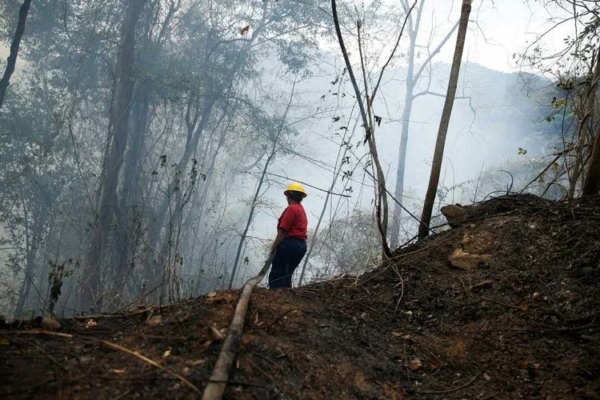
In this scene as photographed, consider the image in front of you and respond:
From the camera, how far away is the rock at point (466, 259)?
3302 mm

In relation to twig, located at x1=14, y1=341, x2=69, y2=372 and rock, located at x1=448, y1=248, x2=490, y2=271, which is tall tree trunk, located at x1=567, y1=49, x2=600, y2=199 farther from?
twig, located at x1=14, y1=341, x2=69, y2=372

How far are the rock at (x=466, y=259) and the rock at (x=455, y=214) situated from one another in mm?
603

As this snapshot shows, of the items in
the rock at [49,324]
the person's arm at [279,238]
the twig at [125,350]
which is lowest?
the twig at [125,350]

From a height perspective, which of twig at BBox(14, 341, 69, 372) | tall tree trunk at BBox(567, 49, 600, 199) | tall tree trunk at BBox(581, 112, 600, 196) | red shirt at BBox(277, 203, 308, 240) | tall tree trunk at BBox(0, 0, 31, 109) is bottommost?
twig at BBox(14, 341, 69, 372)

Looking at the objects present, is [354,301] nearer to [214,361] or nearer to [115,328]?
[214,361]

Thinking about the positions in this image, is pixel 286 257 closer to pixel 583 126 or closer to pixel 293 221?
pixel 293 221

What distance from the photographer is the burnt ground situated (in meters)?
1.72

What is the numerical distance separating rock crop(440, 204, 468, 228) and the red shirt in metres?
1.82

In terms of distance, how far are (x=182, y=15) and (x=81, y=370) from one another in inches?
549

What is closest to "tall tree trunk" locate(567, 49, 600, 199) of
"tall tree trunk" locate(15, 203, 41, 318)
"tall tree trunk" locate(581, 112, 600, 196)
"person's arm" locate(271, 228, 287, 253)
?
"tall tree trunk" locate(581, 112, 600, 196)

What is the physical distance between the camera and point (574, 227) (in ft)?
10.6

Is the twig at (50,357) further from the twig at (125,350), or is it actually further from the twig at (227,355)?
the twig at (227,355)

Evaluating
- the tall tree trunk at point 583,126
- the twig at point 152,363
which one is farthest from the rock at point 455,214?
the twig at point 152,363

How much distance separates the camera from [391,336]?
2633mm
